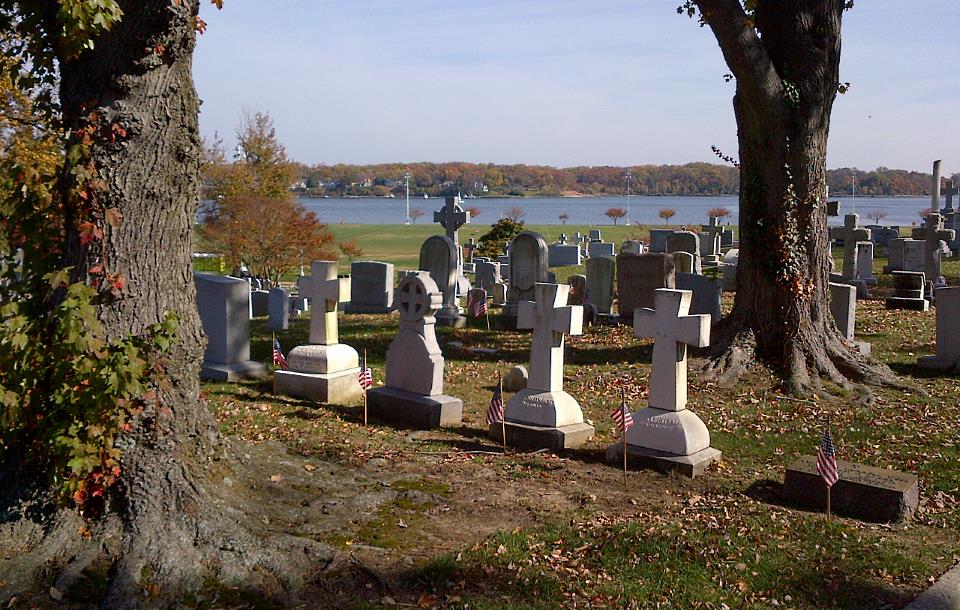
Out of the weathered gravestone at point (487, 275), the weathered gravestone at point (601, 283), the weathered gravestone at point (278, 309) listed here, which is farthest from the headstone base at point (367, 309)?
the weathered gravestone at point (601, 283)

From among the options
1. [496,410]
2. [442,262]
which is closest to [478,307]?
[442,262]

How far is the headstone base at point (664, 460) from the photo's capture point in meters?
7.84

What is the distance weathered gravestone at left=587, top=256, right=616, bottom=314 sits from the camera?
57.3 feet

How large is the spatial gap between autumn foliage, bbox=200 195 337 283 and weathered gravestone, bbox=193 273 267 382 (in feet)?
57.9

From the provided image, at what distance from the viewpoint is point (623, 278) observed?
16891 mm

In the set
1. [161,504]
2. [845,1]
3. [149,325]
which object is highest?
[845,1]

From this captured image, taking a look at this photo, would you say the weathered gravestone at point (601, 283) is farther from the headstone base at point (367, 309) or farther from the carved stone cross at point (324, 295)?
the carved stone cross at point (324, 295)

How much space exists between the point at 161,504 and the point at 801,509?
490 centimetres

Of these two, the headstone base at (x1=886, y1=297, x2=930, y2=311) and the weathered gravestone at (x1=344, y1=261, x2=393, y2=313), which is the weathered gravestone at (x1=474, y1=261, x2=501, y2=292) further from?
the headstone base at (x1=886, y1=297, x2=930, y2=311)

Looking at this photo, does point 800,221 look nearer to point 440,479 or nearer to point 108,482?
point 440,479

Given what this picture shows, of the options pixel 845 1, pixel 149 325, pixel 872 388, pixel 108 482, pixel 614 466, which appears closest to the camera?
pixel 108 482

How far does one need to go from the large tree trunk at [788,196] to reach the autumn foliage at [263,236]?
19.8 meters

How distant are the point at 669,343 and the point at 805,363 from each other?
4590 mm

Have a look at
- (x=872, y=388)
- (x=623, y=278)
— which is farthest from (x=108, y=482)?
(x=623, y=278)
